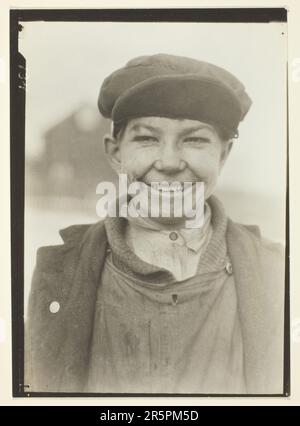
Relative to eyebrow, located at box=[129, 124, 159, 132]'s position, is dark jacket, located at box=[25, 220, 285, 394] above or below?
below

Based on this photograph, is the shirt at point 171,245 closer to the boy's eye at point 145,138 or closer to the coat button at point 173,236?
the coat button at point 173,236

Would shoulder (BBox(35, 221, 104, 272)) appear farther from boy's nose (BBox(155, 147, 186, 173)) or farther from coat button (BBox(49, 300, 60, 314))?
boy's nose (BBox(155, 147, 186, 173))

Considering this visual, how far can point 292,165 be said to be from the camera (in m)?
Result: 1.29

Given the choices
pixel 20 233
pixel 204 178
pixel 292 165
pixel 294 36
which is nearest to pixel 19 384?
pixel 20 233

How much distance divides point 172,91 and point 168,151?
163mm

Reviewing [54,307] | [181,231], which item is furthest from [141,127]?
[54,307]

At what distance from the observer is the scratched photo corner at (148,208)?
49.8 inches

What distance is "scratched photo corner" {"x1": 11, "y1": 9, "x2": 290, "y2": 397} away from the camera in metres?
1.26

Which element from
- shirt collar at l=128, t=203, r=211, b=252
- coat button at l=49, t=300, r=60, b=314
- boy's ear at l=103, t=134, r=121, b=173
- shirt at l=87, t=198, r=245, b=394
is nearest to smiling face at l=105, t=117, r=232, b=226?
boy's ear at l=103, t=134, r=121, b=173

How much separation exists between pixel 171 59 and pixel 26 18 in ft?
1.42

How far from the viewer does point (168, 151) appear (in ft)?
4.11

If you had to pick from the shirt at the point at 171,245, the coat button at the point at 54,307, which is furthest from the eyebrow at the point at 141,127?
the coat button at the point at 54,307

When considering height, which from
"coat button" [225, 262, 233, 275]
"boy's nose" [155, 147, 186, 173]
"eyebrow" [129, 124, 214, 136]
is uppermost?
"eyebrow" [129, 124, 214, 136]

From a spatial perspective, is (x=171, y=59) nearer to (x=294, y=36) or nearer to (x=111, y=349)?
(x=294, y=36)
